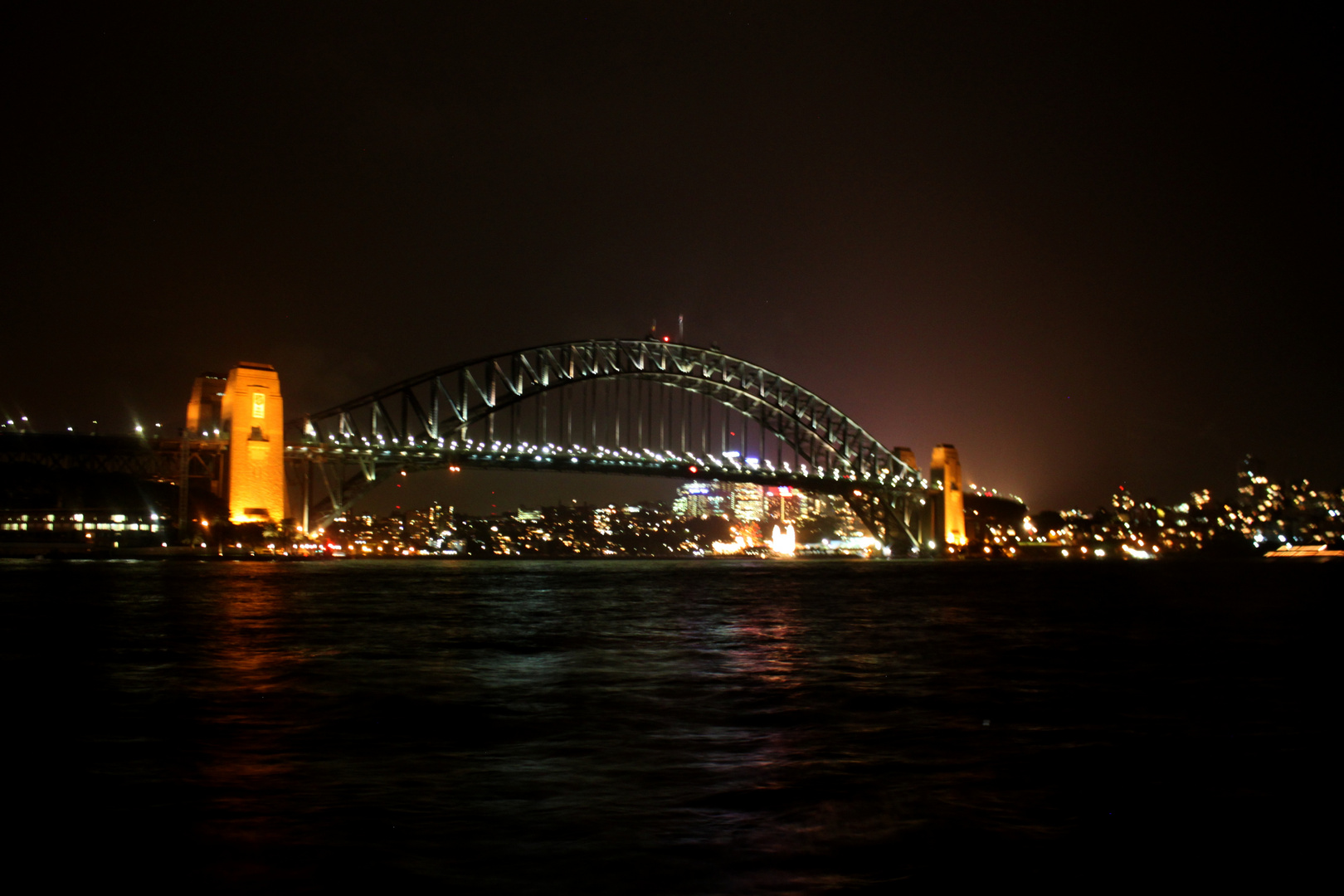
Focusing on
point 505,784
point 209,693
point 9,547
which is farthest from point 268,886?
point 9,547

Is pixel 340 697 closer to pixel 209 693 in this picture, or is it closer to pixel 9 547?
pixel 209 693

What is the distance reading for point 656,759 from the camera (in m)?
7.19

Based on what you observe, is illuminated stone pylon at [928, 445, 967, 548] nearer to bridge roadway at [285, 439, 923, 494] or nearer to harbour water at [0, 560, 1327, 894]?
bridge roadway at [285, 439, 923, 494]

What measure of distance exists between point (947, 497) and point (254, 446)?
62090mm

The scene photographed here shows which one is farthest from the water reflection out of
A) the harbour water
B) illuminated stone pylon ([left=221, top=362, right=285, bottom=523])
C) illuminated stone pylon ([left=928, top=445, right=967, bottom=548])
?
illuminated stone pylon ([left=928, top=445, right=967, bottom=548])

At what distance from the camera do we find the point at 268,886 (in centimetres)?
444

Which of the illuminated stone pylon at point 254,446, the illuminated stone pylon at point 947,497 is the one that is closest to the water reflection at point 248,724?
the illuminated stone pylon at point 254,446

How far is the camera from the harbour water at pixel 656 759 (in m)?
4.82

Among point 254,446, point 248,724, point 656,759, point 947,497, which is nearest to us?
point 656,759

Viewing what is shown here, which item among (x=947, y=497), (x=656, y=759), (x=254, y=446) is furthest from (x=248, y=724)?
(x=947, y=497)

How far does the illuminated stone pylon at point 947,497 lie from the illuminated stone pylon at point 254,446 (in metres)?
59.8

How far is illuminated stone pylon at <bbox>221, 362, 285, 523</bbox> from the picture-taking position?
Result: 2452 inches

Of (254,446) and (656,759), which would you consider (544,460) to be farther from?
(656,759)

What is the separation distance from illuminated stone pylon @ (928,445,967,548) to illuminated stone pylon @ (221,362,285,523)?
59.8 meters
